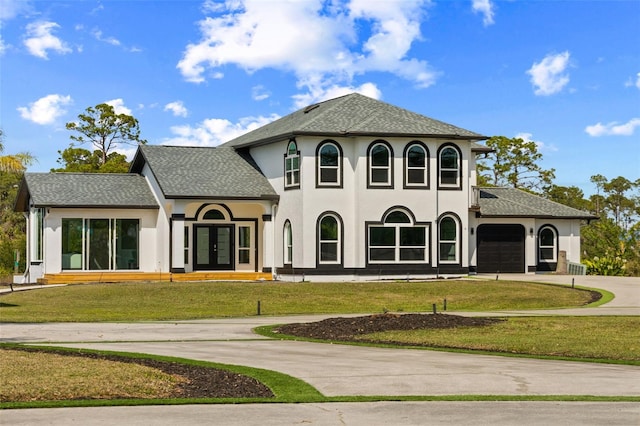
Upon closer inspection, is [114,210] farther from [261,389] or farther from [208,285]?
[261,389]

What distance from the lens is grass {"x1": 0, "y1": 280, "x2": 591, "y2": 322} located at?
30.2m

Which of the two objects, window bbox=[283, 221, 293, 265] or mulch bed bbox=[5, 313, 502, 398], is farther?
window bbox=[283, 221, 293, 265]

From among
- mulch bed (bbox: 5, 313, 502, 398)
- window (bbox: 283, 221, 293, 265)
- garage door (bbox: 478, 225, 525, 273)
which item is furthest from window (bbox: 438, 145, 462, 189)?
mulch bed (bbox: 5, 313, 502, 398)

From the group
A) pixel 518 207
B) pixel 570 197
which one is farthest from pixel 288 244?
pixel 570 197

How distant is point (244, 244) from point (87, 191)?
7810mm

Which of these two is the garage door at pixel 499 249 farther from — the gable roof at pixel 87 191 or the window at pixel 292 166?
the gable roof at pixel 87 191

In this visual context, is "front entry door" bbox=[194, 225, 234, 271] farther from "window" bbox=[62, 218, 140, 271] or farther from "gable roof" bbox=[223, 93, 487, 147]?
"gable roof" bbox=[223, 93, 487, 147]

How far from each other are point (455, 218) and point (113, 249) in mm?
15919

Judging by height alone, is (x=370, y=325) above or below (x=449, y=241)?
below

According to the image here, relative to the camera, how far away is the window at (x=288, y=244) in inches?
1561

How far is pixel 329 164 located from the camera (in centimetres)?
3909

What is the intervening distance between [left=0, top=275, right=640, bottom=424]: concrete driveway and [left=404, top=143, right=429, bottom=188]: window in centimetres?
1770

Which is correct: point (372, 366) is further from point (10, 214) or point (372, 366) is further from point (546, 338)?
point (10, 214)

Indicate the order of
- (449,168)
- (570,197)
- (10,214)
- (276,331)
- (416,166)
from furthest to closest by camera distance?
(570,197), (10,214), (449,168), (416,166), (276,331)
